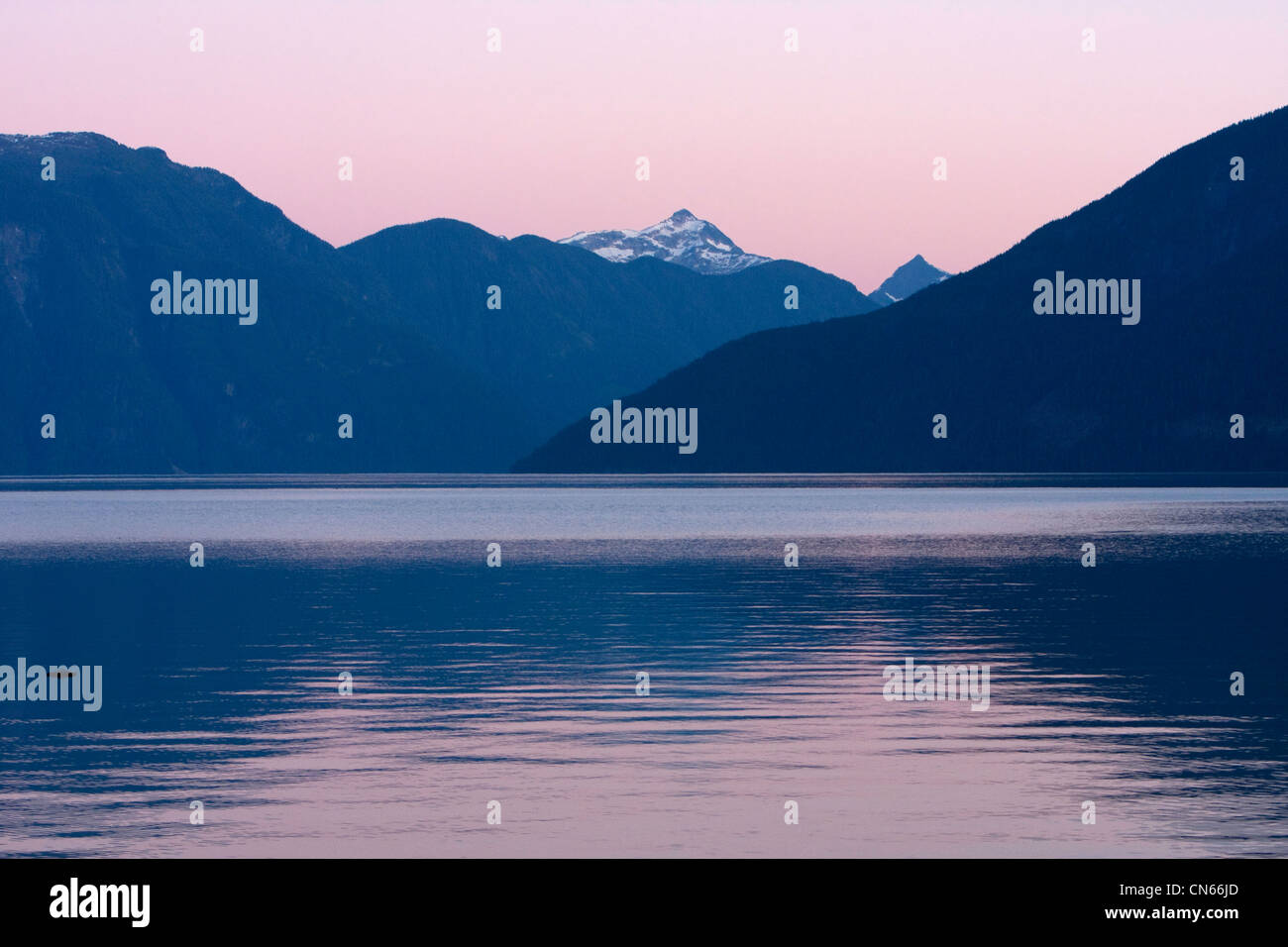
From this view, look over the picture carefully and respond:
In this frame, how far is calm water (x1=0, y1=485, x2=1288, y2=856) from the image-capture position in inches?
1003

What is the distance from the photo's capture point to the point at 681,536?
12938 cm

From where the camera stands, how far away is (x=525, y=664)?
46.8 m

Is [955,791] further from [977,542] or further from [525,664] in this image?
[977,542]

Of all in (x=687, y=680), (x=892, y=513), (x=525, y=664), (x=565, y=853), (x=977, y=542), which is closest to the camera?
(x=565, y=853)

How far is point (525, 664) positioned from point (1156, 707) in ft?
56.2

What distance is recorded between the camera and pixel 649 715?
36.9 meters

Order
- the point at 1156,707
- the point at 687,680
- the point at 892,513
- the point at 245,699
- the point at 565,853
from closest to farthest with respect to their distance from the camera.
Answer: the point at 565,853, the point at 1156,707, the point at 245,699, the point at 687,680, the point at 892,513

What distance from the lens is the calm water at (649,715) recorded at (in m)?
25.5

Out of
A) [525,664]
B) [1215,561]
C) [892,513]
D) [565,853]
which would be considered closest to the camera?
[565,853]

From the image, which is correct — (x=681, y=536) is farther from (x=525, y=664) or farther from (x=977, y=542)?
(x=525, y=664)
